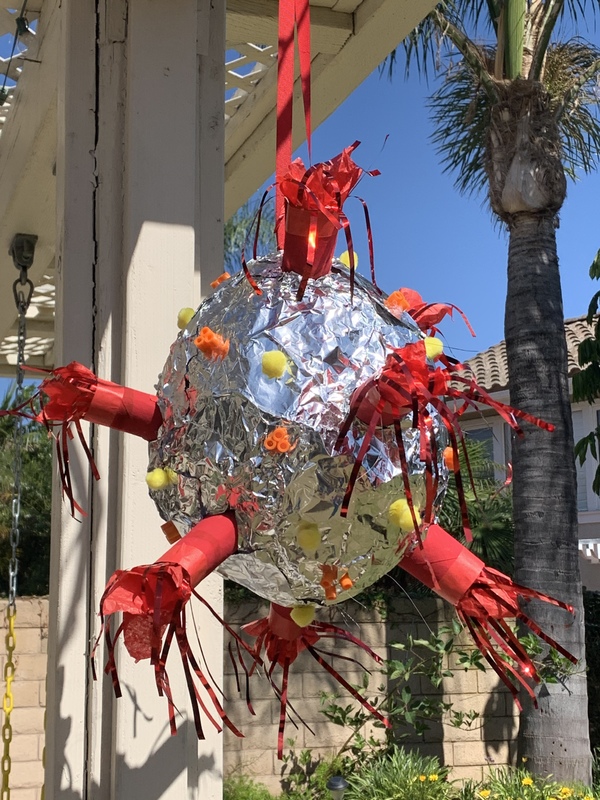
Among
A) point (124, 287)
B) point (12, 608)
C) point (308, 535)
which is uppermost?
point (124, 287)

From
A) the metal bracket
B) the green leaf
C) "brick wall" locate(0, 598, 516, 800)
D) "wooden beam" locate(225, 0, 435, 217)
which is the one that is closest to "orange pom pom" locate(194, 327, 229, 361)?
"wooden beam" locate(225, 0, 435, 217)

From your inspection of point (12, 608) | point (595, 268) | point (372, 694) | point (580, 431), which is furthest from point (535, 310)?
point (580, 431)

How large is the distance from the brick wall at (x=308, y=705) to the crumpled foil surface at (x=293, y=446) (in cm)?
364

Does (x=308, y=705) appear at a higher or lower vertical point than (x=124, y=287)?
lower

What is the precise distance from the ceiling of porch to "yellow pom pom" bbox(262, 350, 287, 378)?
1239 millimetres

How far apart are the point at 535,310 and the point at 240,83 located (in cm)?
257

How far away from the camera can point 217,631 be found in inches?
57.2

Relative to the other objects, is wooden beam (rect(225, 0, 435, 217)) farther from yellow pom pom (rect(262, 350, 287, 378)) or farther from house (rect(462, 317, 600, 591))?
house (rect(462, 317, 600, 591))

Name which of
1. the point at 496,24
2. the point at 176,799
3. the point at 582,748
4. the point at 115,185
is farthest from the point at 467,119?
the point at 176,799

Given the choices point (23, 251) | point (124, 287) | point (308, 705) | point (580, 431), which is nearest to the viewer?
point (124, 287)

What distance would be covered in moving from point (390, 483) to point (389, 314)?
7.1 inches

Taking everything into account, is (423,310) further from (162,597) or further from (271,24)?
(271,24)

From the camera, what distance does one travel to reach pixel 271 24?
2367 mm

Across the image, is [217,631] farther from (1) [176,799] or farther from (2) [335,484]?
(2) [335,484]
